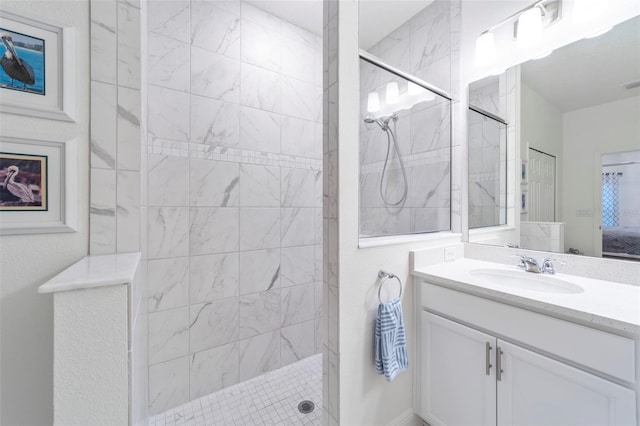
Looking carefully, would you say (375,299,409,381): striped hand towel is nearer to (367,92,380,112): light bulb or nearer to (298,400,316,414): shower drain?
(298,400,316,414): shower drain

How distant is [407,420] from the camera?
4.76 feet

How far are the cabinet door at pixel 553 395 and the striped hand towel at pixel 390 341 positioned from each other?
43 cm

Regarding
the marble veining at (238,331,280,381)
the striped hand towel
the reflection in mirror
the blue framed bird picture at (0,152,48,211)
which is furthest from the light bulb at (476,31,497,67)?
the marble veining at (238,331,280,381)

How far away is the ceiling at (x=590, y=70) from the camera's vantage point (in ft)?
3.86

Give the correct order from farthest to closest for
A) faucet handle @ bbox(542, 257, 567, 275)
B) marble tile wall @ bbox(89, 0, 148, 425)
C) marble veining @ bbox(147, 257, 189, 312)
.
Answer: marble veining @ bbox(147, 257, 189, 312) < faucet handle @ bbox(542, 257, 567, 275) < marble tile wall @ bbox(89, 0, 148, 425)

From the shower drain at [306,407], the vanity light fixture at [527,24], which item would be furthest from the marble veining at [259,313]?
the vanity light fixture at [527,24]

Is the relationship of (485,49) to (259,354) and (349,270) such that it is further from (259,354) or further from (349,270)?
(259,354)

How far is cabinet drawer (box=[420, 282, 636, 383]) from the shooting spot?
0.85 meters

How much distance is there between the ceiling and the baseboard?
1925 millimetres

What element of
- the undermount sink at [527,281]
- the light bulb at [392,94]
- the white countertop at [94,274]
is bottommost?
the undermount sink at [527,281]

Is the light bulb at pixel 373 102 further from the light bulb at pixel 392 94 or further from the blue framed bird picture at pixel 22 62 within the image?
the blue framed bird picture at pixel 22 62

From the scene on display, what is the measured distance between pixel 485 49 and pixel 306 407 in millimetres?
2662

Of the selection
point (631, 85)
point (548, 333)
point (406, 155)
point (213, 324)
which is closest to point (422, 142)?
point (406, 155)

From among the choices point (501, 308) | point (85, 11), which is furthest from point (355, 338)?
point (85, 11)
